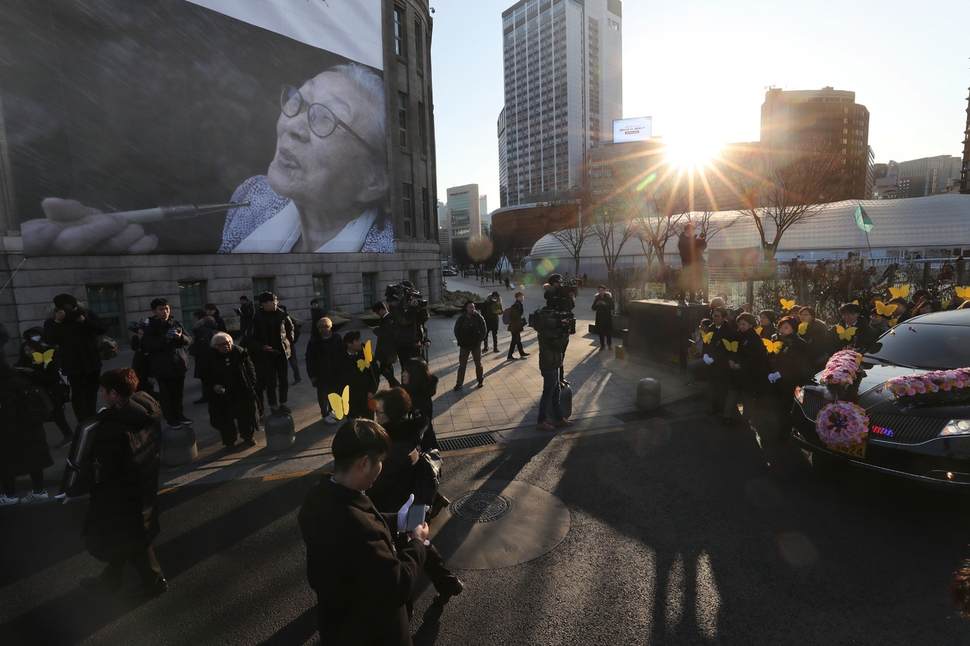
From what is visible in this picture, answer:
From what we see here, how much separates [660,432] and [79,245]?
18.3m

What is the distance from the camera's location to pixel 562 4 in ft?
444

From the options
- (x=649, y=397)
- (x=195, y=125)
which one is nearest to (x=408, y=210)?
(x=195, y=125)

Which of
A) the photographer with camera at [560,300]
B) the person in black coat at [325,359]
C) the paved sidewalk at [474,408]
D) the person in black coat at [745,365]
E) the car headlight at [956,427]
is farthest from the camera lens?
the photographer with camera at [560,300]

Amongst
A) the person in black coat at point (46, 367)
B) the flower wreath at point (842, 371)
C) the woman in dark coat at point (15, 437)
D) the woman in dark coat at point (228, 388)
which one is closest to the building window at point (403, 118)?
the person in black coat at point (46, 367)

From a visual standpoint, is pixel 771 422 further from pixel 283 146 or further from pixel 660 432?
pixel 283 146

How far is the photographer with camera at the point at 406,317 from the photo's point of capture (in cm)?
866

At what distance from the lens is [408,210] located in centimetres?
2803

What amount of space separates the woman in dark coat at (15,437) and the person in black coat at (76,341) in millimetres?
2475

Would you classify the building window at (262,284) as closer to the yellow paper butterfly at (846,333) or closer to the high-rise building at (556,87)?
the yellow paper butterfly at (846,333)

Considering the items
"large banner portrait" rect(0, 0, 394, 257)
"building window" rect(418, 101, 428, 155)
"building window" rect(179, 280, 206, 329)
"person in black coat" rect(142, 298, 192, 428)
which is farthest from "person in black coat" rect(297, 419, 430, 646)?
"building window" rect(418, 101, 428, 155)

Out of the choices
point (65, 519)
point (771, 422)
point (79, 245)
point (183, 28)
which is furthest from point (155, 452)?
point (183, 28)

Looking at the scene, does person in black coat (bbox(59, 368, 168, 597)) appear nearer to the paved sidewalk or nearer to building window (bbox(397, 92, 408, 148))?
the paved sidewalk

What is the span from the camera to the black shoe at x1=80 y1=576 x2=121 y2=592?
161 inches

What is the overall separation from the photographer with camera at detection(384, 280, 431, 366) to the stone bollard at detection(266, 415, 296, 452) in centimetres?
221
